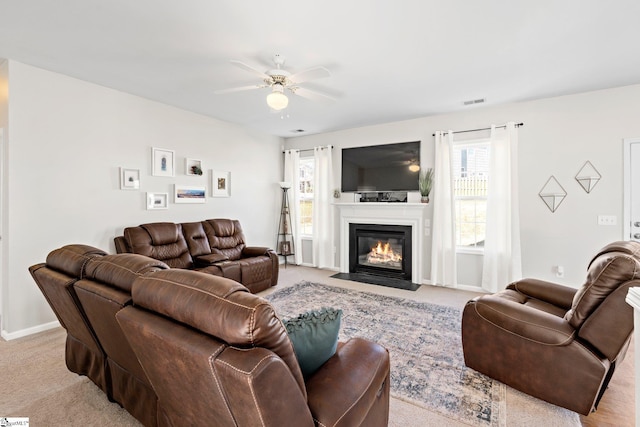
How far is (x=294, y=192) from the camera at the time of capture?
627 cm

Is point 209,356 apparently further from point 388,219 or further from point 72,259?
point 388,219

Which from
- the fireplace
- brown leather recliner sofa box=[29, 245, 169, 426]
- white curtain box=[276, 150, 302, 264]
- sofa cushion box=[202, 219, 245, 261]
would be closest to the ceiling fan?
brown leather recliner sofa box=[29, 245, 169, 426]

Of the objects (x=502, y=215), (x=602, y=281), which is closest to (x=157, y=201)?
(x=602, y=281)

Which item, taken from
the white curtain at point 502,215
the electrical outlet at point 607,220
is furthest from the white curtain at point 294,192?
the electrical outlet at point 607,220

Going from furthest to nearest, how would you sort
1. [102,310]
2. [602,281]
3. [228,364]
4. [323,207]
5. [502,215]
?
[323,207], [502,215], [602,281], [102,310], [228,364]

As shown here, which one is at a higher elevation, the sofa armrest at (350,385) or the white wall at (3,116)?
the white wall at (3,116)

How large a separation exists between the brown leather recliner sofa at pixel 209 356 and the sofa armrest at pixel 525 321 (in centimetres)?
111

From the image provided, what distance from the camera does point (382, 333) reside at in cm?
306

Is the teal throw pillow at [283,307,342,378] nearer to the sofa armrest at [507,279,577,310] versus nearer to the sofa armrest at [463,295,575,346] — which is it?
the sofa armrest at [463,295,575,346]

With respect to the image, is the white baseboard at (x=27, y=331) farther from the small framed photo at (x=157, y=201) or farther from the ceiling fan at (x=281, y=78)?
the ceiling fan at (x=281, y=78)

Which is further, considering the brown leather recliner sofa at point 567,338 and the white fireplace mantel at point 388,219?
the white fireplace mantel at point 388,219

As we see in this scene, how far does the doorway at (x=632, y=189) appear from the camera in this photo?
3.56 m

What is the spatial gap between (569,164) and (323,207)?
151 inches

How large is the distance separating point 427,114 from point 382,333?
346 cm
